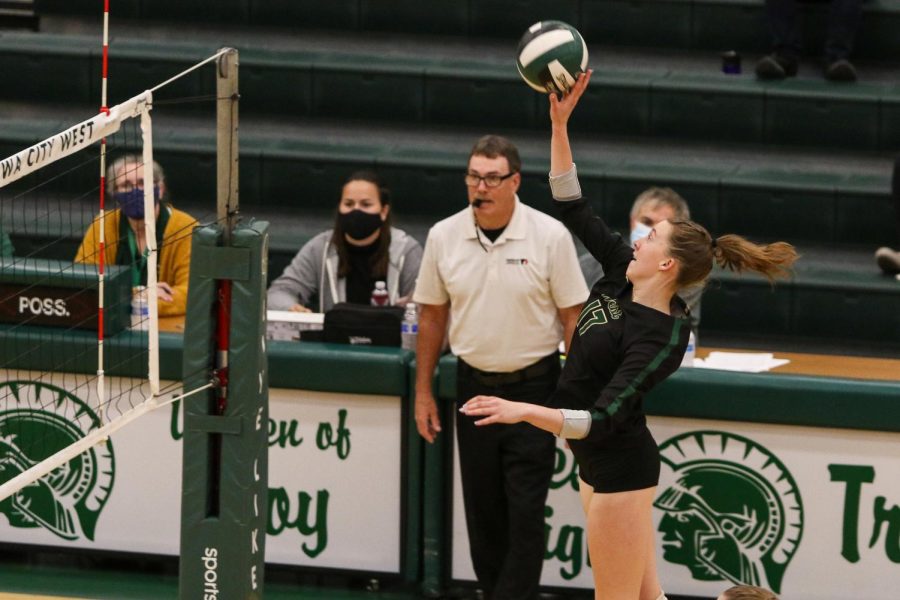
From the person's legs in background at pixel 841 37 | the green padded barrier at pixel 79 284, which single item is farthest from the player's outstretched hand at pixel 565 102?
the person's legs in background at pixel 841 37

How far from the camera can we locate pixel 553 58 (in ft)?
17.0

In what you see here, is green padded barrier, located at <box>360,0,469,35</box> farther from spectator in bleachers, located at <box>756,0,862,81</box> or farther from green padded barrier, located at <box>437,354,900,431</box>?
green padded barrier, located at <box>437,354,900,431</box>

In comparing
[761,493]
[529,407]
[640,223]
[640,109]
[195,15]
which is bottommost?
[761,493]

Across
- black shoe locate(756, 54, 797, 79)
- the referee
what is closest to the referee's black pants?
the referee

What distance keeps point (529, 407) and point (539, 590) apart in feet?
6.22

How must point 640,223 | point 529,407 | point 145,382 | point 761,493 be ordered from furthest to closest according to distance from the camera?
point 640,223 → point 145,382 → point 761,493 → point 529,407

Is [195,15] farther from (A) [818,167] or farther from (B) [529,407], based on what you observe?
(B) [529,407]

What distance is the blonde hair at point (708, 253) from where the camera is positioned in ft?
16.0

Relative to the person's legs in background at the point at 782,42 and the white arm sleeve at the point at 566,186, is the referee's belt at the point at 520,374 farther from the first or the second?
the person's legs in background at the point at 782,42

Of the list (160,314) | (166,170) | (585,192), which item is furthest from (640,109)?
(160,314)

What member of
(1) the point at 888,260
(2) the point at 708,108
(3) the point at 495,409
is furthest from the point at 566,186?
(2) the point at 708,108

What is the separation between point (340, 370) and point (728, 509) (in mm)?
1727

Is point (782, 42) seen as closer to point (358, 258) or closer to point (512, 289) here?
point (358, 258)

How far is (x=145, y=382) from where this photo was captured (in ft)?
21.0
